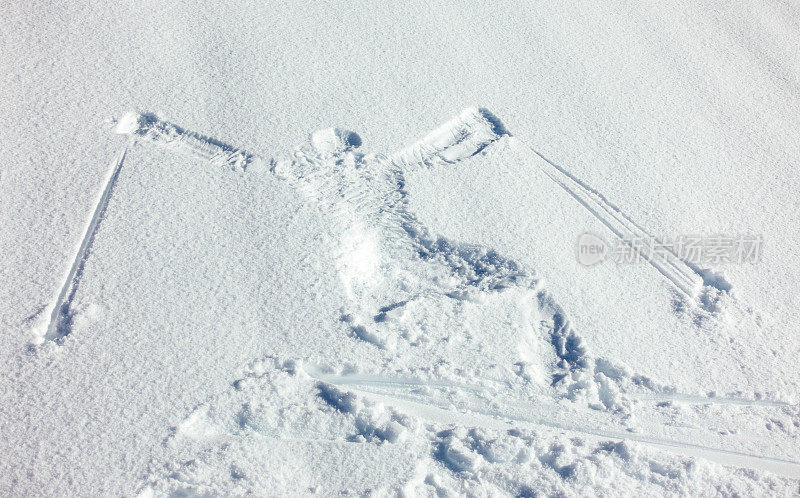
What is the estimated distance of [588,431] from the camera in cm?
121

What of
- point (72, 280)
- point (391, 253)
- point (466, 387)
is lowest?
point (72, 280)

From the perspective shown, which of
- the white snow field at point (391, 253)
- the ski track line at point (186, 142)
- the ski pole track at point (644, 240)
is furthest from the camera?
the ski track line at point (186, 142)

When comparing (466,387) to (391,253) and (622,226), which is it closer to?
(391,253)

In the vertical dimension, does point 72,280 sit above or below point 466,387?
below

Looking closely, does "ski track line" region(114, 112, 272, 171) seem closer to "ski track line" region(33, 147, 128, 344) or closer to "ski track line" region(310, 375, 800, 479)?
"ski track line" region(33, 147, 128, 344)

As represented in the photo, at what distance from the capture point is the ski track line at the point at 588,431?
119cm

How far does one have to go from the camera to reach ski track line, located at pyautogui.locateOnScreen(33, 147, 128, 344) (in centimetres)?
127

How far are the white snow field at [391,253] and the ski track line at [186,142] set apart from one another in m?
0.01

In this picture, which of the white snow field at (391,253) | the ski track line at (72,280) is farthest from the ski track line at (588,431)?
the ski track line at (72,280)

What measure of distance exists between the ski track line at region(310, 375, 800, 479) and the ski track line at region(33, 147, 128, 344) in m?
0.59

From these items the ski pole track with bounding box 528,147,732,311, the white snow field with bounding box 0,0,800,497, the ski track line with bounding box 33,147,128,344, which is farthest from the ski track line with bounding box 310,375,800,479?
the ski track line with bounding box 33,147,128,344

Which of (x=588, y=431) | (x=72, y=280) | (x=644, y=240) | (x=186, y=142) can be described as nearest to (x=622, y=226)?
(x=644, y=240)

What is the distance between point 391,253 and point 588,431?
2.00 ft

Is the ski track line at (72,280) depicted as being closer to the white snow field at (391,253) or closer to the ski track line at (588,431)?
the white snow field at (391,253)
